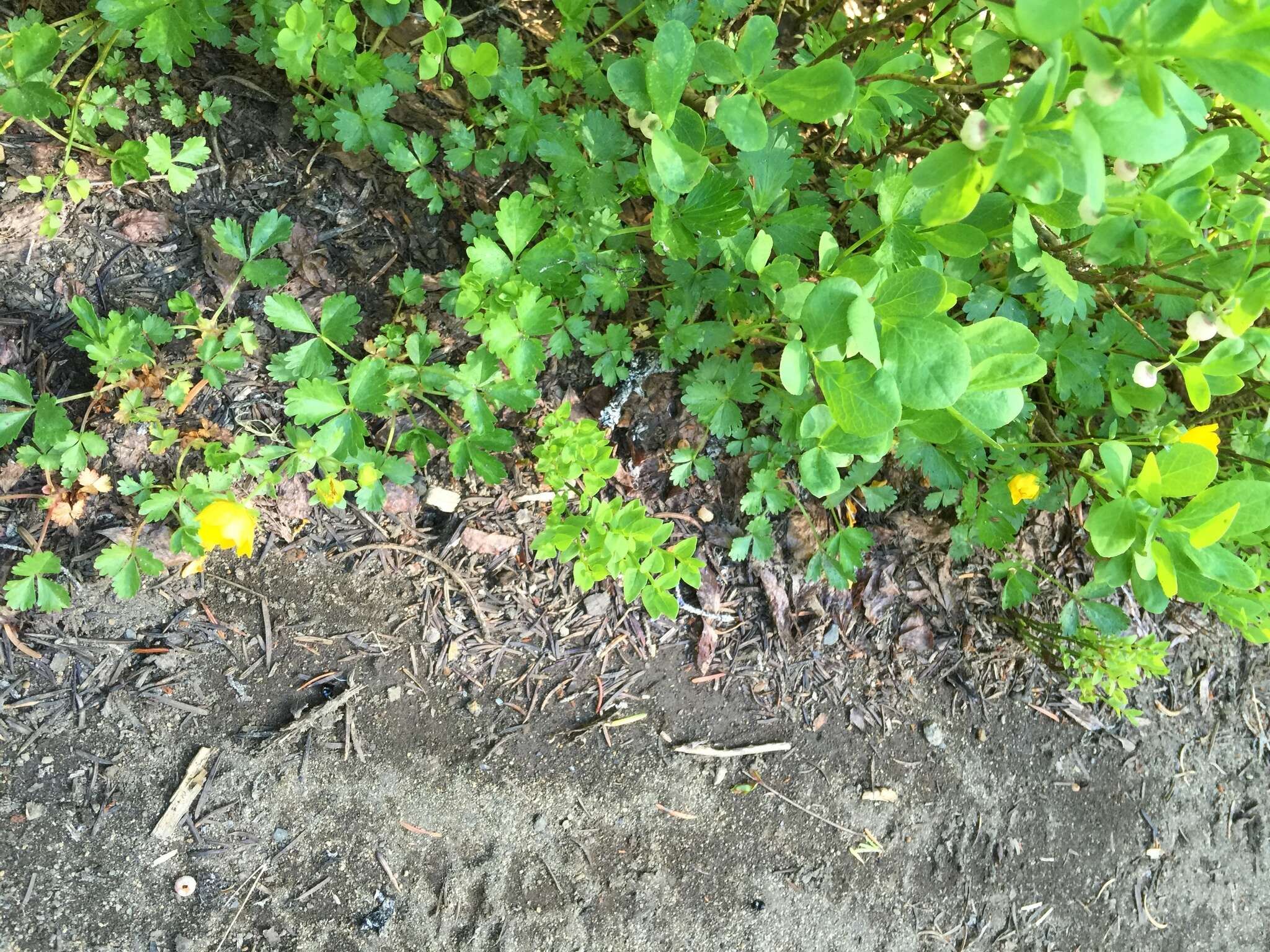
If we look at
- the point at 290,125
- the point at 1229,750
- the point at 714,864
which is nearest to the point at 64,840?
the point at 714,864

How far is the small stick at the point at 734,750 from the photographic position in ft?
7.61

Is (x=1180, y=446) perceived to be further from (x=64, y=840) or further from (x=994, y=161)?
(x=64, y=840)

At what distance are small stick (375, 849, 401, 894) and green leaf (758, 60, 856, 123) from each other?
201 cm

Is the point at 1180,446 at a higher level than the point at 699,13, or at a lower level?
lower

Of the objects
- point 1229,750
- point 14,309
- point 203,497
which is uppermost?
point 14,309

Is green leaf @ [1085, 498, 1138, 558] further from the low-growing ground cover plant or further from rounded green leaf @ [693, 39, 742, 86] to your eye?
rounded green leaf @ [693, 39, 742, 86]

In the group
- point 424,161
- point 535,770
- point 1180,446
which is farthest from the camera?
point 535,770

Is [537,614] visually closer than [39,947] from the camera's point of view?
No

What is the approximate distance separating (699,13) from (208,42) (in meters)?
1.25

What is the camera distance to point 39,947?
1910 millimetres

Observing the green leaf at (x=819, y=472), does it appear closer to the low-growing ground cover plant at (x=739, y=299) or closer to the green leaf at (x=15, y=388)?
the low-growing ground cover plant at (x=739, y=299)

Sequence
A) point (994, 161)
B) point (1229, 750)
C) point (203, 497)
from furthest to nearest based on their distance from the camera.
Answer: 1. point (1229, 750)
2. point (203, 497)
3. point (994, 161)

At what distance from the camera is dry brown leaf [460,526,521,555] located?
7.24 feet

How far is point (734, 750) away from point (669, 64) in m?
1.80
